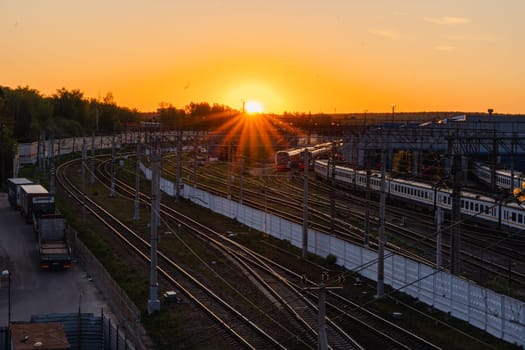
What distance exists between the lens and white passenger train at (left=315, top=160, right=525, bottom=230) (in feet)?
85.6

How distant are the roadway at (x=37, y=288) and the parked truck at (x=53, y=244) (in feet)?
0.97

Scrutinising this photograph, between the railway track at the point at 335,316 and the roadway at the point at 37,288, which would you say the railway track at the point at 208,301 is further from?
the roadway at the point at 37,288

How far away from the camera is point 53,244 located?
24.4 meters

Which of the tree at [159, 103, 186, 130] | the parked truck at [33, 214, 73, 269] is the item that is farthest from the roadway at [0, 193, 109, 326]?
the tree at [159, 103, 186, 130]

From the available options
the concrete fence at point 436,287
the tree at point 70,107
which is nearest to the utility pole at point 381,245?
the concrete fence at point 436,287

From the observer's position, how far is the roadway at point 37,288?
18.1 meters

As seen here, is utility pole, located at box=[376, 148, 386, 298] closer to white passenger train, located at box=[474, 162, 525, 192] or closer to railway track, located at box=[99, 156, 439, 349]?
railway track, located at box=[99, 156, 439, 349]

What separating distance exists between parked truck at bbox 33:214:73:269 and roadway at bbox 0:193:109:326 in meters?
0.29

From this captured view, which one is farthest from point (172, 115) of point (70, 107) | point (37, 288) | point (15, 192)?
point (37, 288)

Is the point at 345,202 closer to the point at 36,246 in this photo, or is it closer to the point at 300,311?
the point at 36,246

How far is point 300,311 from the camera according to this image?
17.1m

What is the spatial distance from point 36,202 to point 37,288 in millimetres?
10639

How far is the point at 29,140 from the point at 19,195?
129 feet

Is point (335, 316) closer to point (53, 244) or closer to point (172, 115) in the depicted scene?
point (53, 244)
